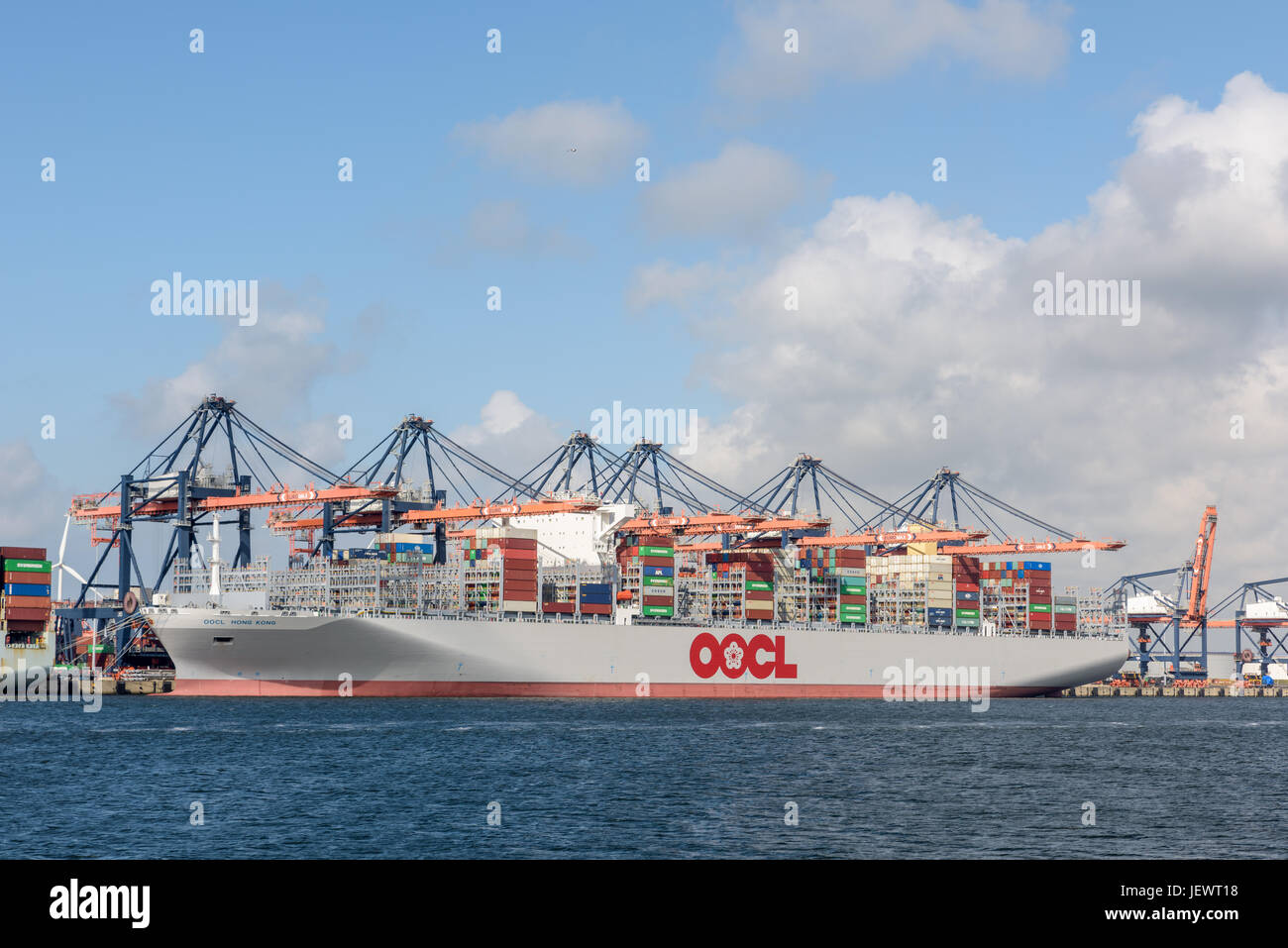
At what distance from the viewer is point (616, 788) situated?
3900cm

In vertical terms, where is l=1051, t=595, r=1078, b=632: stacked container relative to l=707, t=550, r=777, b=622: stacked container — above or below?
below

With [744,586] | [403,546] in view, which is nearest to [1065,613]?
[744,586]

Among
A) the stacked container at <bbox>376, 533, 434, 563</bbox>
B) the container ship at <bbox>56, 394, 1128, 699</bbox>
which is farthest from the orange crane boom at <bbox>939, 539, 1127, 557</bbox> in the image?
the stacked container at <bbox>376, 533, 434, 563</bbox>

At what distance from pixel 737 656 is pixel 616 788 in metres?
61.3

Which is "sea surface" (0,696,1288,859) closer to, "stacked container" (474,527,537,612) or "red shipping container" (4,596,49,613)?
"stacked container" (474,527,537,612)

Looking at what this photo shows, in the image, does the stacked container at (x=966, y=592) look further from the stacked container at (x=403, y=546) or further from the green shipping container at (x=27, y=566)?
the green shipping container at (x=27, y=566)

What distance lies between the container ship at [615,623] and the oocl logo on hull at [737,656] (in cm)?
13

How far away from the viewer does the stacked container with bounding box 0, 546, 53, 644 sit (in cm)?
9675

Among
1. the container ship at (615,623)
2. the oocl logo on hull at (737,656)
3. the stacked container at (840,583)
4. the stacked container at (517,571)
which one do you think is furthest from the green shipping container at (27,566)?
the stacked container at (840,583)

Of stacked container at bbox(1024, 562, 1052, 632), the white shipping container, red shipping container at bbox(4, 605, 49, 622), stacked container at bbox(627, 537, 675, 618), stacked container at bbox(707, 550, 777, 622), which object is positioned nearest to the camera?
red shipping container at bbox(4, 605, 49, 622)

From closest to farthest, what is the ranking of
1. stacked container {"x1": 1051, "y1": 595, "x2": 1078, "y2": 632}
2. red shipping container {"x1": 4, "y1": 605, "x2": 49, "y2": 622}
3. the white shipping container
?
1. red shipping container {"x1": 4, "y1": 605, "x2": 49, "y2": 622}
2. stacked container {"x1": 1051, "y1": 595, "x2": 1078, "y2": 632}
3. the white shipping container

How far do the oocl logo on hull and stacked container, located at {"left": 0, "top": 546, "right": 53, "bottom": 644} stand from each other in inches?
1883
